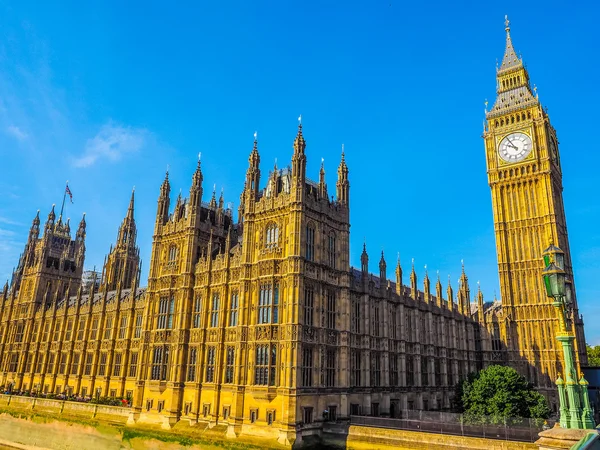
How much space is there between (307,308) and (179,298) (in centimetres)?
1673

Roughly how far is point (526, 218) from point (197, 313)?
207 feet

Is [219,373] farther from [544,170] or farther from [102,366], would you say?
[544,170]

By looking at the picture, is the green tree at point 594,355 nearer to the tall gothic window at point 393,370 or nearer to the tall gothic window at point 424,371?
the tall gothic window at point 424,371

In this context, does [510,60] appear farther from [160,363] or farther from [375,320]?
[160,363]

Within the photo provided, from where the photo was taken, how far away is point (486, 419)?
4084cm

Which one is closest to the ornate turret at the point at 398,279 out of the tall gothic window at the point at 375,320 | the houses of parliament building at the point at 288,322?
the houses of parliament building at the point at 288,322

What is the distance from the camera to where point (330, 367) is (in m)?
45.0

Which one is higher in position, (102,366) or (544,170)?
(544,170)

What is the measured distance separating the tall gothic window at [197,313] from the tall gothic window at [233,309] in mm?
4641

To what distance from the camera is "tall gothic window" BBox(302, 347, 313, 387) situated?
41.7m

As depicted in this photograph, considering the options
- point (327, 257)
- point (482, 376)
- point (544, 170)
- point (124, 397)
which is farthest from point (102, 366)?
point (544, 170)

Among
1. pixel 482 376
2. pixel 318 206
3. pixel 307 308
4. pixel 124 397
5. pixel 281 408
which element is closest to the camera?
pixel 281 408

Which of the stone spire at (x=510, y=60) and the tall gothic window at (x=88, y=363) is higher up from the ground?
the stone spire at (x=510, y=60)

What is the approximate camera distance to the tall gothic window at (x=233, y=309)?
154 feet
